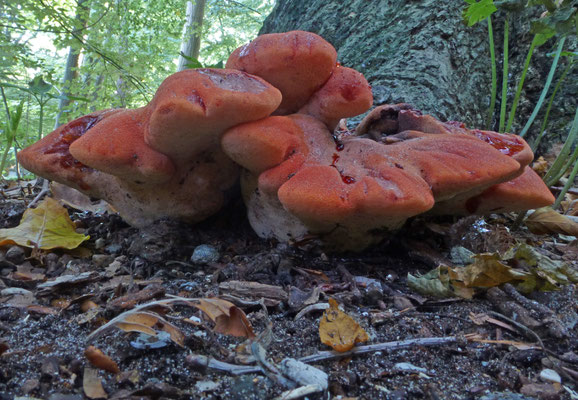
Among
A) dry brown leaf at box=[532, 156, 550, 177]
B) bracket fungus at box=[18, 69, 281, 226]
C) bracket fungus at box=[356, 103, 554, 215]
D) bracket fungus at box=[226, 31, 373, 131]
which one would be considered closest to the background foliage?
bracket fungus at box=[18, 69, 281, 226]

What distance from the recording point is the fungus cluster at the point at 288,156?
1.64 m

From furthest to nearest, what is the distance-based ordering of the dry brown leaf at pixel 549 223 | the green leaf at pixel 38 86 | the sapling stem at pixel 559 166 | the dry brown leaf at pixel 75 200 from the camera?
the green leaf at pixel 38 86, the dry brown leaf at pixel 75 200, the sapling stem at pixel 559 166, the dry brown leaf at pixel 549 223

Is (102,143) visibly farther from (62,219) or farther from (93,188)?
(62,219)

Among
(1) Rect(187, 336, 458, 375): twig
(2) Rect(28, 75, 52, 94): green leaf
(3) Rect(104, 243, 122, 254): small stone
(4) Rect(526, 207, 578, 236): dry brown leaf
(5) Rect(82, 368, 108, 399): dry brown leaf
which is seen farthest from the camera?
(2) Rect(28, 75, 52, 94): green leaf

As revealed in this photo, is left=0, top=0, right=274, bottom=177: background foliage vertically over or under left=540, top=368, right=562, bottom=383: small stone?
over

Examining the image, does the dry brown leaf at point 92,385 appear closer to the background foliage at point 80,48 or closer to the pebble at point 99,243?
the pebble at point 99,243

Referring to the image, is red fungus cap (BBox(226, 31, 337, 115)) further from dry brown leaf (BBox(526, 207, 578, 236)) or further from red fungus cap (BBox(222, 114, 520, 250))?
dry brown leaf (BBox(526, 207, 578, 236))

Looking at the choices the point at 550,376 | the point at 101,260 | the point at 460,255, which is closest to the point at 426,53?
the point at 460,255

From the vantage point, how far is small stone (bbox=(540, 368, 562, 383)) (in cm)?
116

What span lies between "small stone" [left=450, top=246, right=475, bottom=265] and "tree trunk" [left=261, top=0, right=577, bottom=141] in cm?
132

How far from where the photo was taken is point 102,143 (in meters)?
1.75

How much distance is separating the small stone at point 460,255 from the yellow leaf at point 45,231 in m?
1.92

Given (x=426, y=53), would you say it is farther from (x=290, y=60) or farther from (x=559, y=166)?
(x=290, y=60)

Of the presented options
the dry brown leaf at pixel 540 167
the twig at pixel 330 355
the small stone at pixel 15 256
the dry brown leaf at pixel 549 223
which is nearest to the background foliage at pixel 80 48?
the small stone at pixel 15 256
